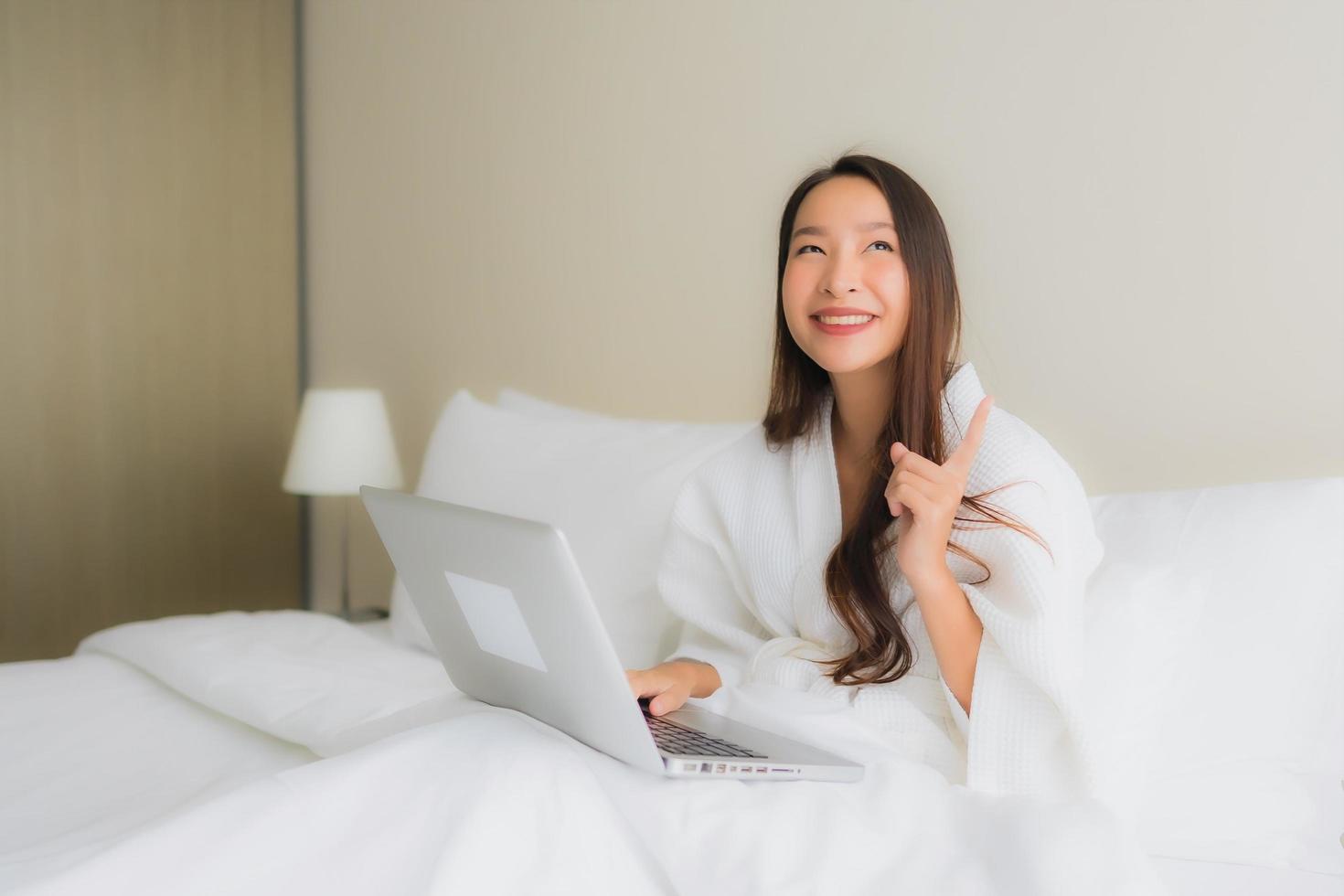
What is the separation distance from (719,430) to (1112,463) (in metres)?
0.61

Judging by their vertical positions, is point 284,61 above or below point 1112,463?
above

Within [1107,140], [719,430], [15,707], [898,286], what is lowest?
[15,707]

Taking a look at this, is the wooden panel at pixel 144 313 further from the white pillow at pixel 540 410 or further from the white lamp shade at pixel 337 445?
the white pillow at pixel 540 410

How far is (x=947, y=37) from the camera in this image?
178 centimetres

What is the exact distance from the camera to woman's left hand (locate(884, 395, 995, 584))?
116 centimetres

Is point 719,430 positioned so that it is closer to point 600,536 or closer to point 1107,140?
point 600,536

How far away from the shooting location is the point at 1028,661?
3.70 ft

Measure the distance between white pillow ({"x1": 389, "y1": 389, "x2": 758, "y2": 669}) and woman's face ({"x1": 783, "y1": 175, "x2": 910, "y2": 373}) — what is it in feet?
1.62

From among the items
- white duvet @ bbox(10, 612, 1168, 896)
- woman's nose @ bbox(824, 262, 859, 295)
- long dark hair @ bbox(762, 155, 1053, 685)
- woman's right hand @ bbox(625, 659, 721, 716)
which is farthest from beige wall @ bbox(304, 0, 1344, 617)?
white duvet @ bbox(10, 612, 1168, 896)

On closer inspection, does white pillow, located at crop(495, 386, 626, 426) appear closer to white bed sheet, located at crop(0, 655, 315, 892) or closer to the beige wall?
the beige wall

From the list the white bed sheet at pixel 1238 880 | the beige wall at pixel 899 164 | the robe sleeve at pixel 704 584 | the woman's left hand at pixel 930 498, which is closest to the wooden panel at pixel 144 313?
the beige wall at pixel 899 164

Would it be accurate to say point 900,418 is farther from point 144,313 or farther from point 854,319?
point 144,313

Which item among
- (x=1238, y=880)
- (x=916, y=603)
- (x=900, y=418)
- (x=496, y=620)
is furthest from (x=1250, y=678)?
(x=496, y=620)

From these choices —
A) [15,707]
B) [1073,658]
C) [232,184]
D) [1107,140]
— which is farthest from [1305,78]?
[232,184]
